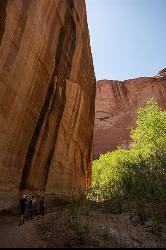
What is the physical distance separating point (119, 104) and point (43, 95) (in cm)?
4655

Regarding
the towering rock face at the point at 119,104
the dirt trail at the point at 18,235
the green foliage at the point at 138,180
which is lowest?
the dirt trail at the point at 18,235

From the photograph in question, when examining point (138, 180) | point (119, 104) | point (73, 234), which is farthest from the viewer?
point (119, 104)

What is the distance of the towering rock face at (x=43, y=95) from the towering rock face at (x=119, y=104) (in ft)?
119

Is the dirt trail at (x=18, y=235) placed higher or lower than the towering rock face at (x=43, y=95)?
lower

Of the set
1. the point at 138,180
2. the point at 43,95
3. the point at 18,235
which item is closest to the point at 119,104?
the point at 138,180

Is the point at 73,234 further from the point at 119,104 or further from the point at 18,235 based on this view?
the point at 119,104

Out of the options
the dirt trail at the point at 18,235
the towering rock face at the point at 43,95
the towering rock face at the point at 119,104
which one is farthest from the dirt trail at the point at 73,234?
the towering rock face at the point at 119,104

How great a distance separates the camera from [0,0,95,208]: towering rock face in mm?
14359

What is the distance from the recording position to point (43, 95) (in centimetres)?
1842

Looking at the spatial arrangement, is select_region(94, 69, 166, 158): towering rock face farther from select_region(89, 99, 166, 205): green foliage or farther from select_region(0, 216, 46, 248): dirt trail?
select_region(0, 216, 46, 248): dirt trail

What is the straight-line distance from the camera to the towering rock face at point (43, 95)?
565 inches

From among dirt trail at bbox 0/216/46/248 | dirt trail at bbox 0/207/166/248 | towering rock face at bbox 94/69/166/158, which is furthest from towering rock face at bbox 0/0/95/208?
towering rock face at bbox 94/69/166/158

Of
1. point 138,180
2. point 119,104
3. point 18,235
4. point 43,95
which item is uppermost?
point 119,104

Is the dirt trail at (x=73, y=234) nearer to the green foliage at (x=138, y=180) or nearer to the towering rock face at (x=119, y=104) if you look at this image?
the green foliage at (x=138, y=180)
